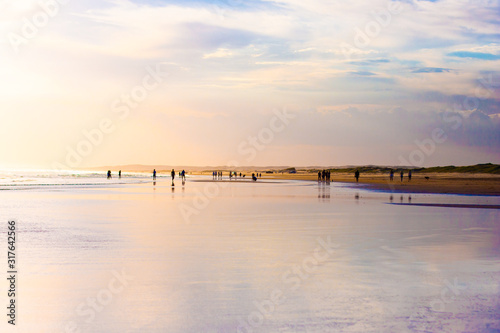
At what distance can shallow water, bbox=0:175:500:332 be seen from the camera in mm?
6590

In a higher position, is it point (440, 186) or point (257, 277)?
point (440, 186)

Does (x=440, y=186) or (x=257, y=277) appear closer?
(x=257, y=277)

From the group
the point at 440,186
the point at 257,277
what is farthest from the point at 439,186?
the point at 257,277

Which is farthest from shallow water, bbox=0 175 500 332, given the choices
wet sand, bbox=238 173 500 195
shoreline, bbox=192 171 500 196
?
wet sand, bbox=238 173 500 195

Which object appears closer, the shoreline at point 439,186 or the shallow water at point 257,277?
the shallow water at point 257,277

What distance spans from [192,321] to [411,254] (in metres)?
6.65

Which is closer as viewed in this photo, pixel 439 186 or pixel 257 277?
pixel 257 277

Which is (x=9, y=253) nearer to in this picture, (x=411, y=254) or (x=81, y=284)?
(x=81, y=284)

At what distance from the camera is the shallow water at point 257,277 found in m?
6.59

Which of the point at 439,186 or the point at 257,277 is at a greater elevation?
the point at 439,186

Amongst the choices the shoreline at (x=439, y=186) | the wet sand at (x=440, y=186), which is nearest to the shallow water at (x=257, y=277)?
the shoreline at (x=439, y=186)

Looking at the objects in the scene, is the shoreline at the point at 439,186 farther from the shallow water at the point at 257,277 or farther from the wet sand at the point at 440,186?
the shallow water at the point at 257,277

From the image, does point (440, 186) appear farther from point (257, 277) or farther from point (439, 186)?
point (257, 277)

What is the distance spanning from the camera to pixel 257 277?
29.6ft
